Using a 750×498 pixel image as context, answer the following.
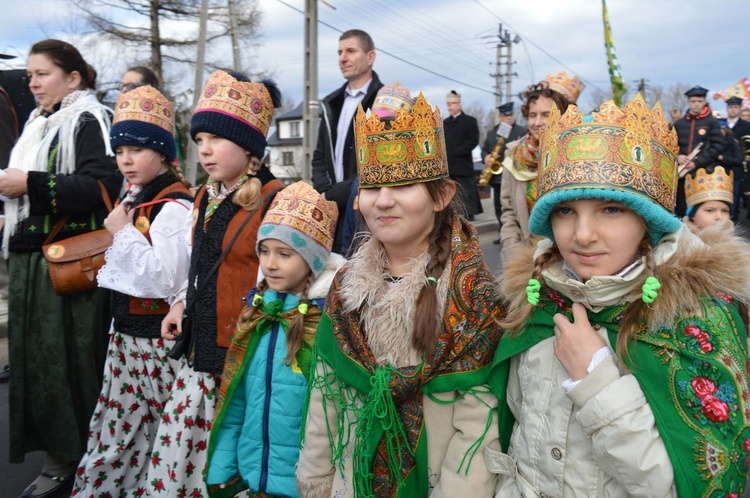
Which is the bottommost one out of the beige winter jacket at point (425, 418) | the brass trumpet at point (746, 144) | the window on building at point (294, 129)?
the beige winter jacket at point (425, 418)

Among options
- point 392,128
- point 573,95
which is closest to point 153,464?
point 392,128

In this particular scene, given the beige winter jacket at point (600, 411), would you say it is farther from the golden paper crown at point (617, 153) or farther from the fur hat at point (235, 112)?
the fur hat at point (235, 112)

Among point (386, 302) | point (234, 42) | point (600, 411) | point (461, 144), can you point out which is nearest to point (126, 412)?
point (386, 302)

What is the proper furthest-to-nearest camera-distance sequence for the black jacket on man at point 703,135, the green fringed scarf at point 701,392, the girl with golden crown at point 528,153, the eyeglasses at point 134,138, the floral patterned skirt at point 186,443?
the black jacket on man at point 703,135
the girl with golden crown at point 528,153
the eyeglasses at point 134,138
the floral patterned skirt at point 186,443
the green fringed scarf at point 701,392

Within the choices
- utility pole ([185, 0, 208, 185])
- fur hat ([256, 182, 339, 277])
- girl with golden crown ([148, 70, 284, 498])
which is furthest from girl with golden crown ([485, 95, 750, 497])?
utility pole ([185, 0, 208, 185])

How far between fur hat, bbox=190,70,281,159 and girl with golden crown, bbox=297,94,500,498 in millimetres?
1009

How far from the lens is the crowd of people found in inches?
64.5

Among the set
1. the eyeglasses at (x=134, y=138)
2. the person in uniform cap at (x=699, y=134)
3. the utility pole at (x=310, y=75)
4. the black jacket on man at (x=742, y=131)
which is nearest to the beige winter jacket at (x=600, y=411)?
the eyeglasses at (x=134, y=138)

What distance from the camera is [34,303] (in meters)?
3.39

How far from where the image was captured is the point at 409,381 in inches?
74.8

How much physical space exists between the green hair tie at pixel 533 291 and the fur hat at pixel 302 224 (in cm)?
114

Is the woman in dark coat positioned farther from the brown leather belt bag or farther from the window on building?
the window on building

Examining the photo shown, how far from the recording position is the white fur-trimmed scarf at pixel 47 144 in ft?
11.1

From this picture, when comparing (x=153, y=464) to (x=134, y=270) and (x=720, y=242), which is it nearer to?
(x=134, y=270)
